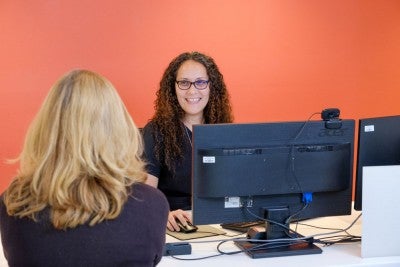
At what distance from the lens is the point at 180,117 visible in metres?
2.50

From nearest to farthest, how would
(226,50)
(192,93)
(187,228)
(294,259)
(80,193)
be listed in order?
(80,193) < (294,259) < (187,228) < (192,93) < (226,50)

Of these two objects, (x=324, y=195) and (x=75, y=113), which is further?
(x=324, y=195)

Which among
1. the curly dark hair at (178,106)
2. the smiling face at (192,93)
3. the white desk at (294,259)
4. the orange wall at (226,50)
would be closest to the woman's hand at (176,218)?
the white desk at (294,259)

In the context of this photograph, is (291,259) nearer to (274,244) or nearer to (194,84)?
(274,244)

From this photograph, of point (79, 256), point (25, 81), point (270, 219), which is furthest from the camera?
point (25, 81)

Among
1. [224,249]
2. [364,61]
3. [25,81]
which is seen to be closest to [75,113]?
[224,249]

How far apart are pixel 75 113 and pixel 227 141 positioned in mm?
586

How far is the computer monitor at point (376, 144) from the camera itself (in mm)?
1781

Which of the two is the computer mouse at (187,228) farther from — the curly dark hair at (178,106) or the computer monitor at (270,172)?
the curly dark hair at (178,106)

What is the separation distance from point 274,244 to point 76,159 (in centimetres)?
85

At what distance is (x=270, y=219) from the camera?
1734 mm

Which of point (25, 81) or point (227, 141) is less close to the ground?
point (25, 81)

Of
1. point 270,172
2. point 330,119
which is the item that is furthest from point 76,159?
point 330,119

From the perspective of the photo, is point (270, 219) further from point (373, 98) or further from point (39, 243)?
point (373, 98)
